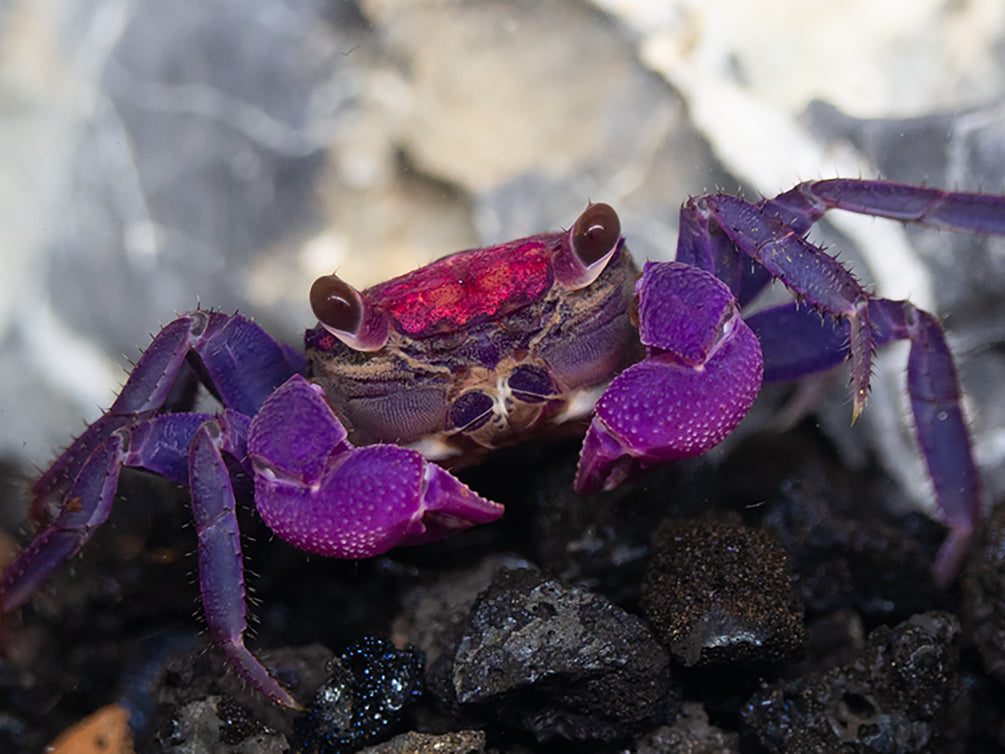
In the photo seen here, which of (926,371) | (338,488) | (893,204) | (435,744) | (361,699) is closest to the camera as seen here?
(435,744)

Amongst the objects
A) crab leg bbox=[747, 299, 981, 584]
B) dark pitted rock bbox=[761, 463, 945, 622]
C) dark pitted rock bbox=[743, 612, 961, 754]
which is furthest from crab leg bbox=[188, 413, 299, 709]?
crab leg bbox=[747, 299, 981, 584]

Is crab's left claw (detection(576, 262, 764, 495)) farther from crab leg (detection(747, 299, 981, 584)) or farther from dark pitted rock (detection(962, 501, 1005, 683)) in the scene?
dark pitted rock (detection(962, 501, 1005, 683))

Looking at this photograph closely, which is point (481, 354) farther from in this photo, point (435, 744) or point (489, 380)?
point (435, 744)

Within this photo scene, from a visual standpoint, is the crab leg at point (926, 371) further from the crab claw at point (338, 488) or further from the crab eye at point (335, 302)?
the crab eye at point (335, 302)

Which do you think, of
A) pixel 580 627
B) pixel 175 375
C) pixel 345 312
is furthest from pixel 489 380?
pixel 175 375

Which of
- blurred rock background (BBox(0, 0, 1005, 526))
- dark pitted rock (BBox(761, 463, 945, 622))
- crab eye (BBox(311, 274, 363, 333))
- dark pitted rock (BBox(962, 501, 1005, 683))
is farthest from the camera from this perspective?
blurred rock background (BBox(0, 0, 1005, 526))

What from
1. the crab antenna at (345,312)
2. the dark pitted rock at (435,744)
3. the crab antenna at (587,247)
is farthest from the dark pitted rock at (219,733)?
the crab antenna at (587,247)

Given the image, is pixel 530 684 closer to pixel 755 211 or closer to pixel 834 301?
pixel 834 301
